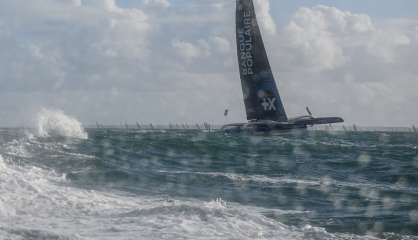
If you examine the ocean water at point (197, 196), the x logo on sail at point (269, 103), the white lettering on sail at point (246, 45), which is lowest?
the ocean water at point (197, 196)

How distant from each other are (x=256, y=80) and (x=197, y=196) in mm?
24599

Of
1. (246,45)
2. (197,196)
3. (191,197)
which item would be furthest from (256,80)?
(191,197)

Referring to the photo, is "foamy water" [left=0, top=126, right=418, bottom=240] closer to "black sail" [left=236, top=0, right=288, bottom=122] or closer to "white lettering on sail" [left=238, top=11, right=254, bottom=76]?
"black sail" [left=236, top=0, right=288, bottom=122]

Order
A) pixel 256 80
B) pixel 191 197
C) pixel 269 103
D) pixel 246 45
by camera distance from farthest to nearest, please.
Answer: pixel 256 80, pixel 269 103, pixel 246 45, pixel 191 197

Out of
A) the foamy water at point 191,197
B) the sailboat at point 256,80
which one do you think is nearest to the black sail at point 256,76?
the sailboat at point 256,80

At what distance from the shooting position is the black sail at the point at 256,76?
39.0 metres

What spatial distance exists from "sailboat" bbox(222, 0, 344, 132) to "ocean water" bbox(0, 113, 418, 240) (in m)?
11.6

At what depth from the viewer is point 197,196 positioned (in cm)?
1541

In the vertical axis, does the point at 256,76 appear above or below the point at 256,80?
above

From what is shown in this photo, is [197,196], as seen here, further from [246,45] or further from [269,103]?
[246,45]

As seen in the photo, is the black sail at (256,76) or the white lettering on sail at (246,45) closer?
the white lettering on sail at (246,45)

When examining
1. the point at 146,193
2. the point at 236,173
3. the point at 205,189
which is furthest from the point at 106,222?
the point at 236,173

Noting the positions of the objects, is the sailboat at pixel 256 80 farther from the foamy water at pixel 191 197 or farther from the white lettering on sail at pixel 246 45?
the foamy water at pixel 191 197

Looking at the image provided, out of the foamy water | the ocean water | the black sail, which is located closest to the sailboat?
the black sail
